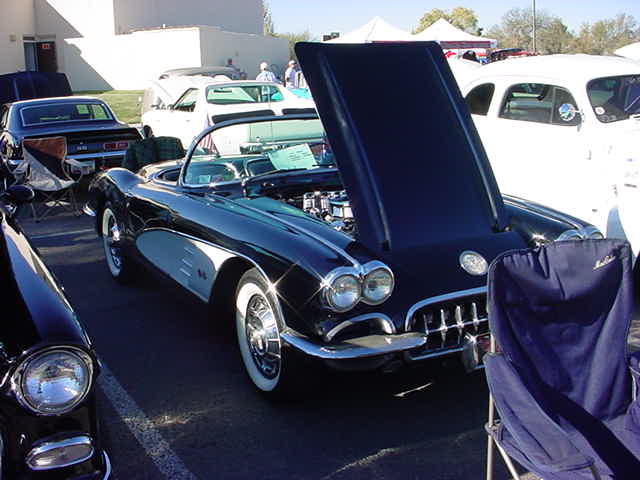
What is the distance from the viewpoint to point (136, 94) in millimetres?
34719

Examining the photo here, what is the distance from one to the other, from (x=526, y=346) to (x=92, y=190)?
4988 mm

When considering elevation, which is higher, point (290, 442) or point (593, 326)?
point (593, 326)

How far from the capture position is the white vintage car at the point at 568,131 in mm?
5844

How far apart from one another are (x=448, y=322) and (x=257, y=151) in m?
2.45

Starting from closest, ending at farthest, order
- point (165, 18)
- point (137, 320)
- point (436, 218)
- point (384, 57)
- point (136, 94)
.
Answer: point (436, 218) < point (384, 57) < point (137, 320) < point (136, 94) < point (165, 18)

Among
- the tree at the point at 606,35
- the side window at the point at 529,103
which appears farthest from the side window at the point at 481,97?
the tree at the point at 606,35

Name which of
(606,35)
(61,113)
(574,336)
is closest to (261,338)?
(574,336)

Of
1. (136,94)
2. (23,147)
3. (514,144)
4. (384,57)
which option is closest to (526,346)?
(384,57)

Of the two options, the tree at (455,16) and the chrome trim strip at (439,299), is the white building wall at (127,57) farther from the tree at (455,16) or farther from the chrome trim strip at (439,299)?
the tree at (455,16)

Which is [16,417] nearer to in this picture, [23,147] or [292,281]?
[292,281]

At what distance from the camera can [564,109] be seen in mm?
6816

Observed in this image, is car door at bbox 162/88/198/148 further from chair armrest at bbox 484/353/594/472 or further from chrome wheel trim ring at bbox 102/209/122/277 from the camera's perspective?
chair armrest at bbox 484/353/594/472

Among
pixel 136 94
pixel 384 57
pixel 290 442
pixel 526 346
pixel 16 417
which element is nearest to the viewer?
pixel 16 417

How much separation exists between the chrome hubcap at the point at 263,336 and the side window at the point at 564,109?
160 inches
